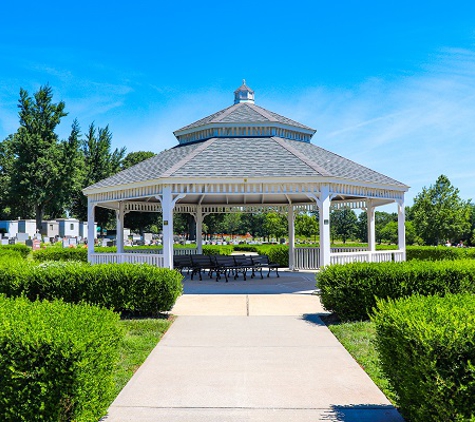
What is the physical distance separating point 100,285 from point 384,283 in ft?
19.0

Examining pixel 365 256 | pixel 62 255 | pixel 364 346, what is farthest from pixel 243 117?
pixel 62 255

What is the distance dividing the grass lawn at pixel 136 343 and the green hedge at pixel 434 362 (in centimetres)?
312

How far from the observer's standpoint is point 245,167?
14.5 metres

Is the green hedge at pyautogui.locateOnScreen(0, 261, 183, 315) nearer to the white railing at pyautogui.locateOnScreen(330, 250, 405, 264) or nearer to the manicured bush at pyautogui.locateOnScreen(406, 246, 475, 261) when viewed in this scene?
the white railing at pyautogui.locateOnScreen(330, 250, 405, 264)

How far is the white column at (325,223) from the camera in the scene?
13727 millimetres

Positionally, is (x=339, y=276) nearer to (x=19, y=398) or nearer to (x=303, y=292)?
(x=303, y=292)

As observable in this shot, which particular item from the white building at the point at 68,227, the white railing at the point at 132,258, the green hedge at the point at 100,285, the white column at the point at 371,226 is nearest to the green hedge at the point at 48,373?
the green hedge at the point at 100,285

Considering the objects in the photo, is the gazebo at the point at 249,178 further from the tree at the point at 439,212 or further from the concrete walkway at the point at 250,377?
the tree at the point at 439,212

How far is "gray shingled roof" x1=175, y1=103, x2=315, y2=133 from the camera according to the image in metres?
17.9

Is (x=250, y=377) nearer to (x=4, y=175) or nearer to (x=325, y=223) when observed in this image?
(x=325, y=223)

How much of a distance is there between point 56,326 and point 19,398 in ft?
2.20

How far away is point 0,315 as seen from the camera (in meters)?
4.62

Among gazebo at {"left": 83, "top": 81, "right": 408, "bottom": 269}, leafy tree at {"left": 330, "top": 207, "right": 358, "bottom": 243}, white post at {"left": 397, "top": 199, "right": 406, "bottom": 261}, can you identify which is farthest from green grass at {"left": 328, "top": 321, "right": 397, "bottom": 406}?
leafy tree at {"left": 330, "top": 207, "right": 358, "bottom": 243}

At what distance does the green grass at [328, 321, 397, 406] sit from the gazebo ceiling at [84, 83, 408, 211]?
243 inches
